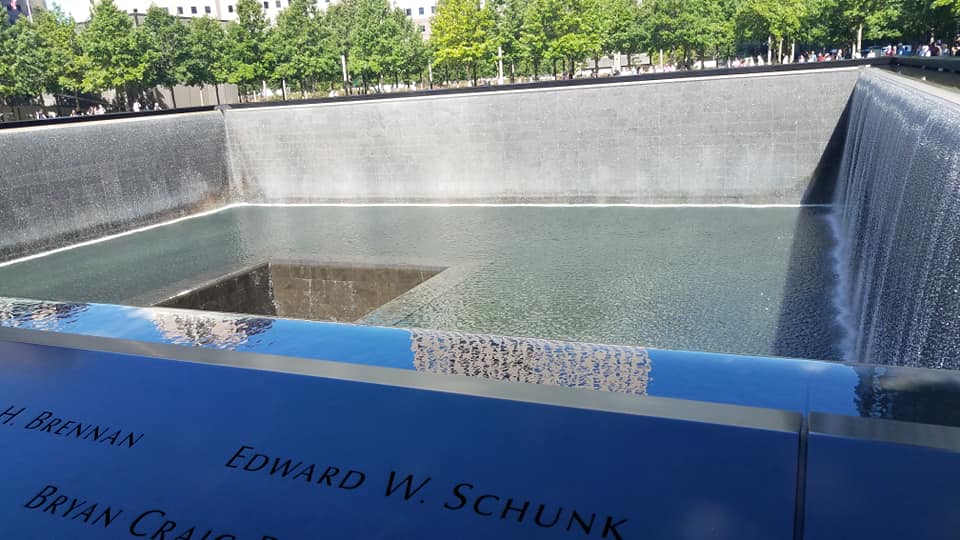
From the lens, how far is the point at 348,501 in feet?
4.87

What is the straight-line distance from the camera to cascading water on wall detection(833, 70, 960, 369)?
3.76 meters

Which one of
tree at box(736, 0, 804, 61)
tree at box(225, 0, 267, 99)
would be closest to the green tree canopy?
tree at box(225, 0, 267, 99)

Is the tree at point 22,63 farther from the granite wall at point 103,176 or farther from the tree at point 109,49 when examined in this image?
the granite wall at point 103,176

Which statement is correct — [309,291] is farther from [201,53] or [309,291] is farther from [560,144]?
[201,53]

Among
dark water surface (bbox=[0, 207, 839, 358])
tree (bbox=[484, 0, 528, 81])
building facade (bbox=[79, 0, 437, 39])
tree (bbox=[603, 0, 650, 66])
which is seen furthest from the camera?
building facade (bbox=[79, 0, 437, 39])

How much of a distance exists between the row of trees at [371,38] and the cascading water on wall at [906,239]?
23.0 metres

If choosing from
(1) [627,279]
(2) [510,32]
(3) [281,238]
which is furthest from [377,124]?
(2) [510,32]

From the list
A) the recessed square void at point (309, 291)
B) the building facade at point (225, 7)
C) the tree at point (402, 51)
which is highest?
the building facade at point (225, 7)

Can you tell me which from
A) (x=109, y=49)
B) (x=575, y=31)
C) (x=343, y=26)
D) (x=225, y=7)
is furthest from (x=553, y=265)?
(x=225, y=7)

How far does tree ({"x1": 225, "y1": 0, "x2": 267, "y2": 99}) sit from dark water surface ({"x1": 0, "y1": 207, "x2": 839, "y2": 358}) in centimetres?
1589

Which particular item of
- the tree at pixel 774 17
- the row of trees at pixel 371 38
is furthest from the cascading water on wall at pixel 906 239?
the tree at pixel 774 17

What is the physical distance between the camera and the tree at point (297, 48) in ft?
99.4

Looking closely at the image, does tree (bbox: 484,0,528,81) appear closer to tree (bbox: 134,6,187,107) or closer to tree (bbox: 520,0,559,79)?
tree (bbox: 520,0,559,79)

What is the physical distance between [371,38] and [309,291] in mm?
24654
